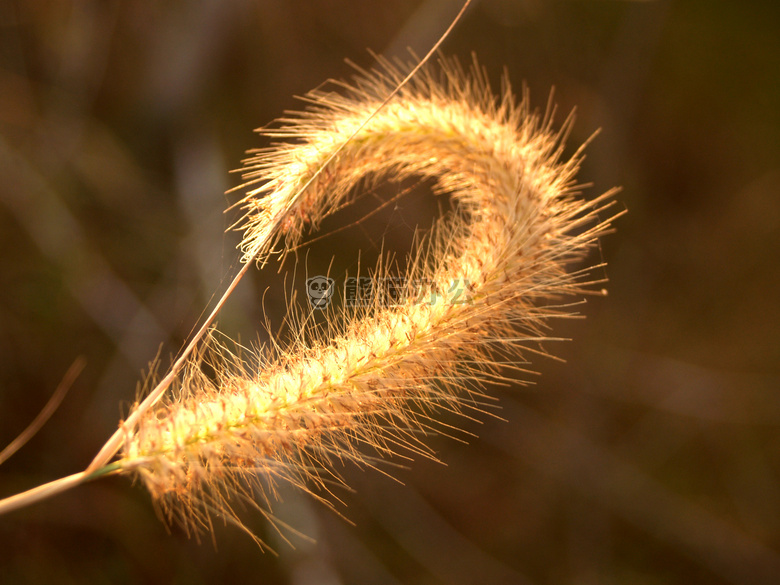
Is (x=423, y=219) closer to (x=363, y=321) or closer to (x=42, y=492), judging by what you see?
(x=363, y=321)

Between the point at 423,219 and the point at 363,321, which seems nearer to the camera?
the point at 363,321

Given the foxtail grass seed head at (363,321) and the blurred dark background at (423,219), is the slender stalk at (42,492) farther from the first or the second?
the blurred dark background at (423,219)

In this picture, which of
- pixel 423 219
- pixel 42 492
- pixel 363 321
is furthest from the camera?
pixel 423 219

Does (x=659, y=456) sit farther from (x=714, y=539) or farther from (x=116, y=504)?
(x=116, y=504)

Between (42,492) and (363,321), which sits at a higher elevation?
(363,321)

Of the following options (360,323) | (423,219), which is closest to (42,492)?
(360,323)

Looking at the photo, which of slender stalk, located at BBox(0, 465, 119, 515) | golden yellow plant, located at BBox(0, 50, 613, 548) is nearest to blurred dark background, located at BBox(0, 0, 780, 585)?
golden yellow plant, located at BBox(0, 50, 613, 548)
